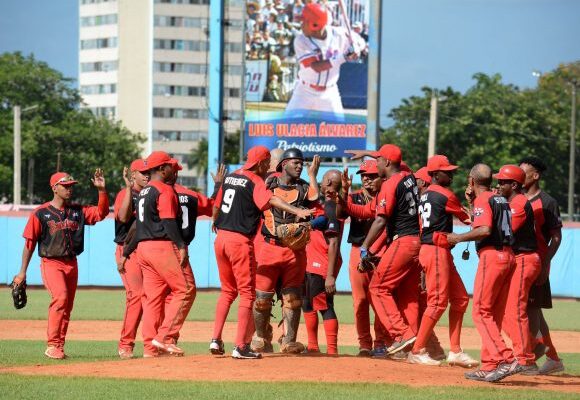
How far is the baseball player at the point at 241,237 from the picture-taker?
12.1 metres

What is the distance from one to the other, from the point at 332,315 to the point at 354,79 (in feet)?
66.9

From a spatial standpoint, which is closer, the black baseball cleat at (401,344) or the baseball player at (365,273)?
the black baseball cleat at (401,344)

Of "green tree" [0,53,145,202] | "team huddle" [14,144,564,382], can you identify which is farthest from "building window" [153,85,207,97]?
"team huddle" [14,144,564,382]

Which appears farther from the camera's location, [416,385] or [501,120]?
[501,120]

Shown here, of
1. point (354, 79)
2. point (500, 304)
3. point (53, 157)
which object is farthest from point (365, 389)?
point (53, 157)

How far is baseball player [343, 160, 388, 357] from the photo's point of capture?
13648 millimetres

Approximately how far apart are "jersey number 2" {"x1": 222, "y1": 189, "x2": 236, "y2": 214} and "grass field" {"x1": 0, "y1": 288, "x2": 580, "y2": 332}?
959 centimetres

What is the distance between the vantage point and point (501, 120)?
78562mm

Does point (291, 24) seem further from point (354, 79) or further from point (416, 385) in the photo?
point (416, 385)

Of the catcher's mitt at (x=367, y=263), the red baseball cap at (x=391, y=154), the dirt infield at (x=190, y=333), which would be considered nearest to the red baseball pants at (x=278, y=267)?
the catcher's mitt at (x=367, y=263)

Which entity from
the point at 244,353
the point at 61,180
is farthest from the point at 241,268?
the point at 61,180

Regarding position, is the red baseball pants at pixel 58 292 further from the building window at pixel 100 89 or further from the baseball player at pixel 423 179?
the building window at pixel 100 89

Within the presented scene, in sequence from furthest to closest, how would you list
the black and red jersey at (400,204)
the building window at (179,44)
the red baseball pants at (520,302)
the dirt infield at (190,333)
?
the building window at (179,44)
the dirt infield at (190,333)
the black and red jersey at (400,204)
the red baseball pants at (520,302)

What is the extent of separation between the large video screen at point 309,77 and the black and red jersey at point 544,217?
2053cm
